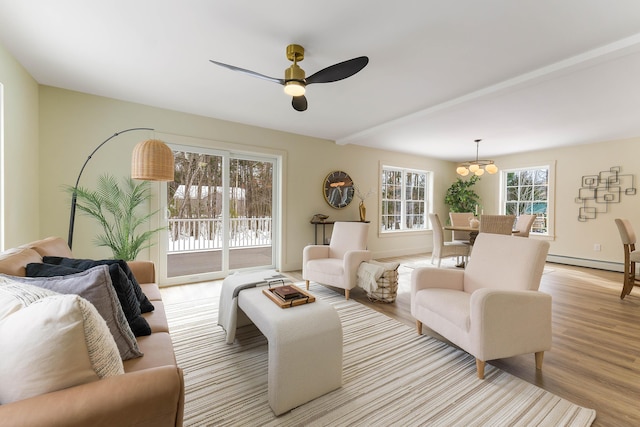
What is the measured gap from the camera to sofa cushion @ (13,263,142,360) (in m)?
1.17

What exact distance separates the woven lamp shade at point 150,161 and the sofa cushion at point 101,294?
1445 mm

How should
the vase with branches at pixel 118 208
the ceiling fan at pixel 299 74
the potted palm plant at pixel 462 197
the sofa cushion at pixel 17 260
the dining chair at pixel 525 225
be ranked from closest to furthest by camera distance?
the sofa cushion at pixel 17 260, the ceiling fan at pixel 299 74, the vase with branches at pixel 118 208, the dining chair at pixel 525 225, the potted palm plant at pixel 462 197

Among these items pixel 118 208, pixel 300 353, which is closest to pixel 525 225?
pixel 300 353

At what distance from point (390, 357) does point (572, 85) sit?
3322 millimetres

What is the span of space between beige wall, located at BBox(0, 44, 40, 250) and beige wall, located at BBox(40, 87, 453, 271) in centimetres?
16

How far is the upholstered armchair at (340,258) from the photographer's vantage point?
11.0 ft

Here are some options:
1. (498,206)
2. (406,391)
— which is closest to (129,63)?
(406,391)

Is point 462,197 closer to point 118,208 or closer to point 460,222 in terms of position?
point 460,222

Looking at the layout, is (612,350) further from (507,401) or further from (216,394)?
(216,394)

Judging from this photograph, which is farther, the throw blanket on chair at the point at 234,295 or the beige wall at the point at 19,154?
the beige wall at the point at 19,154

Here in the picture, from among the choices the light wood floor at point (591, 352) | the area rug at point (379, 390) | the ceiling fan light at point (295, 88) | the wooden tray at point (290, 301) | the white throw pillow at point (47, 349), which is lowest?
the area rug at point (379, 390)

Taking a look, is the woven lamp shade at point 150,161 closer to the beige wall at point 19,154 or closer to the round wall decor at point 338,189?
the beige wall at point 19,154

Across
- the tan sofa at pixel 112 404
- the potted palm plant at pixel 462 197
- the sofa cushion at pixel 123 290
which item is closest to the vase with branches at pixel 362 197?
the potted palm plant at pixel 462 197

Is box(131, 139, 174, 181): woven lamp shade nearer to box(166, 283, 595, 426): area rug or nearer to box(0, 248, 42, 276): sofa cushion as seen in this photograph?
box(0, 248, 42, 276): sofa cushion
